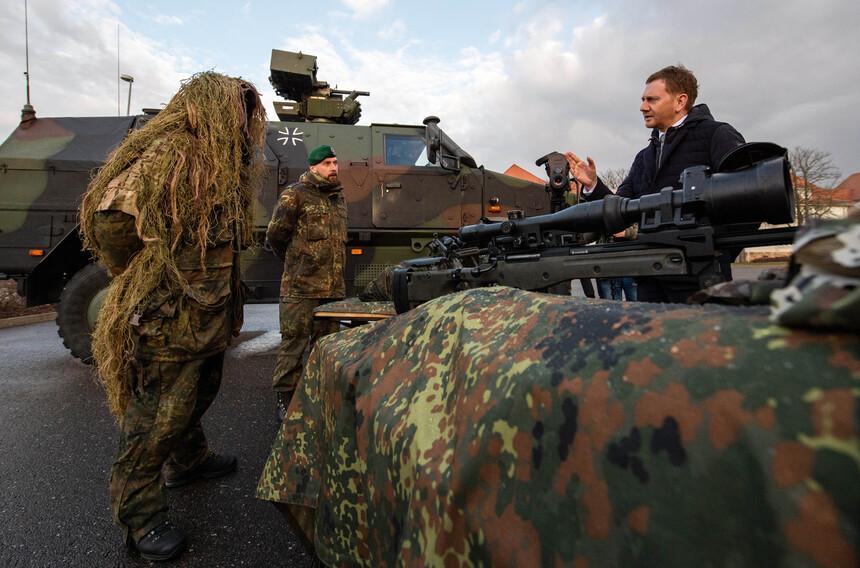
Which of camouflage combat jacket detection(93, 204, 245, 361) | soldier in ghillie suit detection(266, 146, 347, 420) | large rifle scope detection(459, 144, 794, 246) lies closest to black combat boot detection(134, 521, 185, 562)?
camouflage combat jacket detection(93, 204, 245, 361)

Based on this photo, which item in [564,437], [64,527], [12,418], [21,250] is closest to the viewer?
[564,437]

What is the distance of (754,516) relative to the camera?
52cm

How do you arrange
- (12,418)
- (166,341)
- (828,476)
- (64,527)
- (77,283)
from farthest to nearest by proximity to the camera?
(77,283)
(12,418)
(64,527)
(166,341)
(828,476)

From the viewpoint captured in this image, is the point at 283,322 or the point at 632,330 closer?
the point at 632,330

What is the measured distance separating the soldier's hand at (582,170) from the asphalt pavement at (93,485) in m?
2.22

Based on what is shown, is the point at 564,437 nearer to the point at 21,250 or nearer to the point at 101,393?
the point at 101,393

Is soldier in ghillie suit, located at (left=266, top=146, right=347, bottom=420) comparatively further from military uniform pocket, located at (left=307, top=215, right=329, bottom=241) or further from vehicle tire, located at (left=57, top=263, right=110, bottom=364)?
vehicle tire, located at (left=57, top=263, right=110, bottom=364)

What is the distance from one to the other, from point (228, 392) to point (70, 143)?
4.15 metres

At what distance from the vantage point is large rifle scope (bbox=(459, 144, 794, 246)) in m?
1.39

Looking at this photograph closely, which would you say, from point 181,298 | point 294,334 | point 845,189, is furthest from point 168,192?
point 845,189

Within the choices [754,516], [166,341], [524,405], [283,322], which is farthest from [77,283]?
[754,516]

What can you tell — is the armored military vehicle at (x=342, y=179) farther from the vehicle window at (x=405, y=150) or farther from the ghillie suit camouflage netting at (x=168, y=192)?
the ghillie suit camouflage netting at (x=168, y=192)

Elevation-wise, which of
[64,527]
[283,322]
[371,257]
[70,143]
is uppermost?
[70,143]

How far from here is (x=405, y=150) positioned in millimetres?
6270
